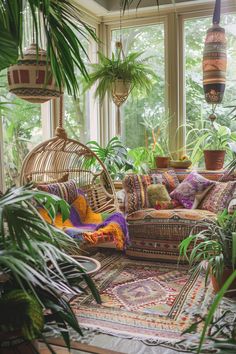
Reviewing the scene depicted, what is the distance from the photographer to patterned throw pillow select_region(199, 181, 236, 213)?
337 cm

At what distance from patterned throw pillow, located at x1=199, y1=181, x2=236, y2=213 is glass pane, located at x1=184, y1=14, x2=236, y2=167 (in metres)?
0.86

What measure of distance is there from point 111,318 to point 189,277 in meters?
0.93

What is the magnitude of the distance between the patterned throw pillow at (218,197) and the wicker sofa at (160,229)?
0.07m

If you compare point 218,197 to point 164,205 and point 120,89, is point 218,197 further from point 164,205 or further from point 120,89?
point 120,89

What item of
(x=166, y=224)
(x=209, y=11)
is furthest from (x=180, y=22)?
(x=166, y=224)

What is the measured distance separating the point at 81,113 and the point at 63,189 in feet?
4.98

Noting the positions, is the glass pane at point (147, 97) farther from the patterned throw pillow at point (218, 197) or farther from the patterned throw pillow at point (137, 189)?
the patterned throw pillow at point (218, 197)

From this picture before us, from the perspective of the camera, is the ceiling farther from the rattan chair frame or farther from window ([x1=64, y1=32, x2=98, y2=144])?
the rattan chair frame

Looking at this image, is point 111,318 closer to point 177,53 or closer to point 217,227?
point 217,227

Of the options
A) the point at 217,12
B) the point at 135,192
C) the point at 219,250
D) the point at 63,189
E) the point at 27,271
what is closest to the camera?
the point at 27,271

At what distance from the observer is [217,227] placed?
8.38 feet

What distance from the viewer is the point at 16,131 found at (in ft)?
11.5

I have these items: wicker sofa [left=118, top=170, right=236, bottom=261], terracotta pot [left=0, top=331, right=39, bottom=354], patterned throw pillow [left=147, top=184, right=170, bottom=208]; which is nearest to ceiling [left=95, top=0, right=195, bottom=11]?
patterned throw pillow [left=147, top=184, right=170, bottom=208]

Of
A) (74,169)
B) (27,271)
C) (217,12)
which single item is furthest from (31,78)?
(217,12)
